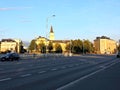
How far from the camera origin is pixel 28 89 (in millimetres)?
15242

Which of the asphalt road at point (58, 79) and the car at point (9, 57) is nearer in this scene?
the asphalt road at point (58, 79)

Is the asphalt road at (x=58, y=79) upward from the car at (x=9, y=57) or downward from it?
downward

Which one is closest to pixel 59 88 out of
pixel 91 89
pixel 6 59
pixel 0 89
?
pixel 91 89

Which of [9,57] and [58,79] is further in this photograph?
[9,57]

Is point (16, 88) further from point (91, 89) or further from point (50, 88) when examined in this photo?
point (91, 89)

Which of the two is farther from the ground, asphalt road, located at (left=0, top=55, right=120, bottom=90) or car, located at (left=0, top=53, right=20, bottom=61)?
car, located at (left=0, top=53, right=20, bottom=61)

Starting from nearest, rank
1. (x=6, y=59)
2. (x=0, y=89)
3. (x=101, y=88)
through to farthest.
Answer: (x=0, y=89) < (x=101, y=88) < (x=6, y=59)

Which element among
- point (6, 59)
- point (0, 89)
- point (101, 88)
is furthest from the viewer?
point (6, 59)

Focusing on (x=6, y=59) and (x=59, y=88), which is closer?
(x=59, y=88)

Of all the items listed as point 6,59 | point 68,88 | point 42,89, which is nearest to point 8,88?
point 42,89

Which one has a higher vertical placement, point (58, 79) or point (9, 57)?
point (9, 57)

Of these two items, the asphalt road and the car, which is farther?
the car

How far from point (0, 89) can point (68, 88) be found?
9.38 feet

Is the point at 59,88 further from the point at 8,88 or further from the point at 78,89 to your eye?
the point at 8,88
